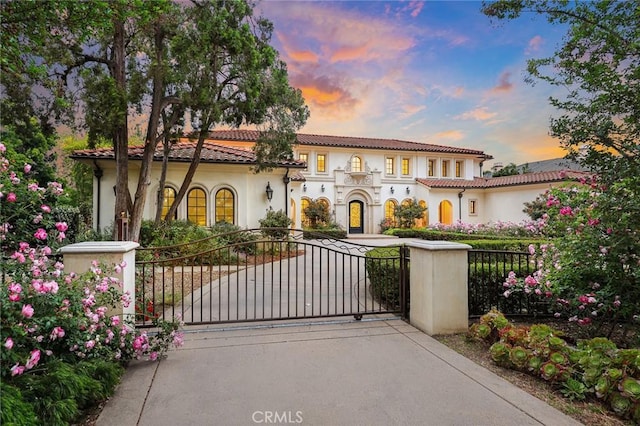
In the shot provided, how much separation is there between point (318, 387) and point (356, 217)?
75.8ft

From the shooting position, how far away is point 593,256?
12.3 feet

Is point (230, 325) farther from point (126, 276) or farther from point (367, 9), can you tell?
point (367, 9)

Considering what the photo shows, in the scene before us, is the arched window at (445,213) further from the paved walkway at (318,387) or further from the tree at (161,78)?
the paved walkway at (318,387)

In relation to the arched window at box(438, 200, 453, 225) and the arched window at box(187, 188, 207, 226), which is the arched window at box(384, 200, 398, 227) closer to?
the arched window at box(438, 200, 453, 225)

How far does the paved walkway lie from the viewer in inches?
98.1

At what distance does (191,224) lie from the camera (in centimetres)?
1261

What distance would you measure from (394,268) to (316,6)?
25.8ft

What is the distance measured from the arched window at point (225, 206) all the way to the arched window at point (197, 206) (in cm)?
56

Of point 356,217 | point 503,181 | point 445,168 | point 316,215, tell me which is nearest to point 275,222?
point 316,215

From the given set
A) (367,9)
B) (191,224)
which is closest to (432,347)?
(367,9)

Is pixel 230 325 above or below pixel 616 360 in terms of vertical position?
below

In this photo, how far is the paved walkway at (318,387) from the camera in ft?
8.18

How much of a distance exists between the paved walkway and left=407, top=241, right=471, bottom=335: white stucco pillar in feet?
1.09

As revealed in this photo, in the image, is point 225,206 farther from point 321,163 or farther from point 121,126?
point 321,163
